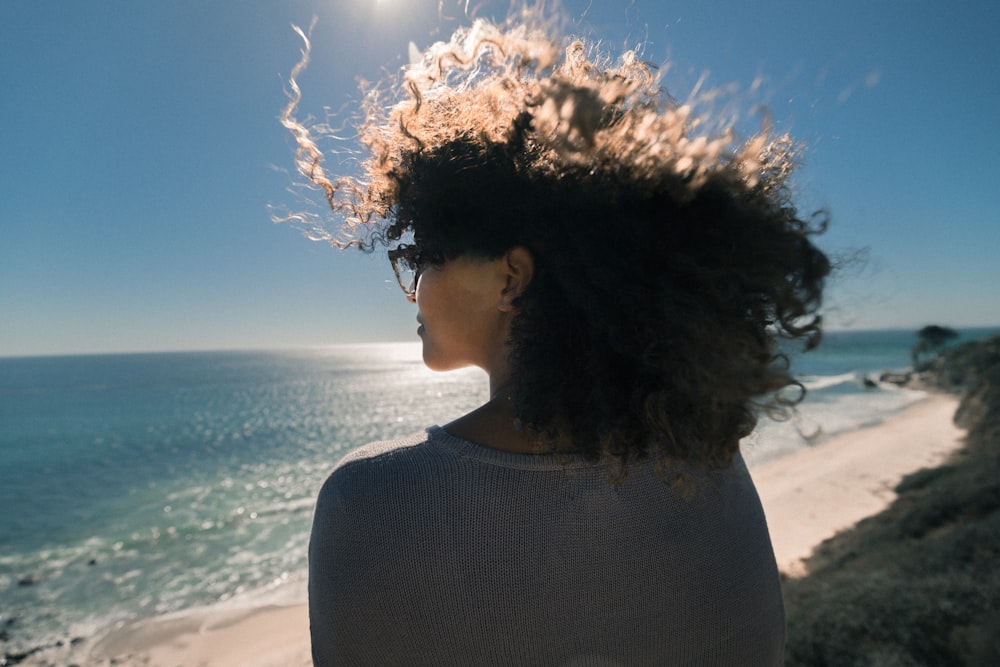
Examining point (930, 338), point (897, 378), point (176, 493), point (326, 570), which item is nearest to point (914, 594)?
point (326, 570)

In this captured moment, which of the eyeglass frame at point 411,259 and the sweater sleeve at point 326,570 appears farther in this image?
the eyeglass frame at point 411,259

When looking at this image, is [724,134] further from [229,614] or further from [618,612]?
[229,614]

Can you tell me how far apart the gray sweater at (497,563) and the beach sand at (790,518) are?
790 cm

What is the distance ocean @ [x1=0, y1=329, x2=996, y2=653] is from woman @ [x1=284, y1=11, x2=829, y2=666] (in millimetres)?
295

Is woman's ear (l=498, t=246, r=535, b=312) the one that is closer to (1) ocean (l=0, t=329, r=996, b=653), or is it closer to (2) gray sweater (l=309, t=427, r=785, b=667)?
(2) gray sweater (l=309, t=427, r=785, b=667)

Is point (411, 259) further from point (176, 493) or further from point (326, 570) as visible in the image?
point (176, 493)

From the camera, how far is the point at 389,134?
124cm

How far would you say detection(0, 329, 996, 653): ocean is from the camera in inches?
388

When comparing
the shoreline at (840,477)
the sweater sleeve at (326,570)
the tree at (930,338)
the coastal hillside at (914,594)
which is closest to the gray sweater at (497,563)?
the sweater sleeve at (326,570)

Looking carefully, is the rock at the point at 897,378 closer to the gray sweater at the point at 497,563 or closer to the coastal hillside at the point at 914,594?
the coastal hillside at the point at 914,594

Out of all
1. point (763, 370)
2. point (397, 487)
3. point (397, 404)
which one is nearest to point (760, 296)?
point (763, 370)

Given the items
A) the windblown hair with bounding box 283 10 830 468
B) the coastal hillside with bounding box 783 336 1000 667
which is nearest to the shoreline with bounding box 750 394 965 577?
the coastal hillside with bounding box 783 336 1000 667

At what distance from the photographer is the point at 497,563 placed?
0.86 meters

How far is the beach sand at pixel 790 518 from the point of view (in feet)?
26.3
